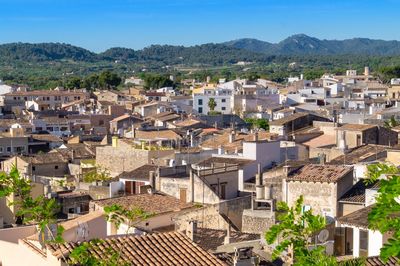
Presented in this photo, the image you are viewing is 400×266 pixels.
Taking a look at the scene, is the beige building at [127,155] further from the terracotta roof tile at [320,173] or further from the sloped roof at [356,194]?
the sloped roof at [356,194]

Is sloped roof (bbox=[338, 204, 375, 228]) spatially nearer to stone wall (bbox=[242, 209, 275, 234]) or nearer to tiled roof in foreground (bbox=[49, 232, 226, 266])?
stone wall (bbox=[242, 209, 275, 234])

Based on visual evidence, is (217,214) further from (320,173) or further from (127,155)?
(127,155)

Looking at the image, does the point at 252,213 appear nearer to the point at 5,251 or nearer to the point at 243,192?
the point at 243,192

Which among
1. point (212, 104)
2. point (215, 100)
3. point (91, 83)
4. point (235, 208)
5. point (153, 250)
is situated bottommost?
point (212, 104)

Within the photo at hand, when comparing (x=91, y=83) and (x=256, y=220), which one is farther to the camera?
(x=91, y=83)

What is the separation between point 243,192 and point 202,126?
29.5m

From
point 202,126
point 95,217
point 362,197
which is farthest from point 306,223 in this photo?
point 202,126

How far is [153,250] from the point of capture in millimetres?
10797

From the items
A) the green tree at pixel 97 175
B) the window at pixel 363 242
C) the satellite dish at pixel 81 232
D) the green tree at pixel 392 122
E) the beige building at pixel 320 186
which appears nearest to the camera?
the satellite dish at pixel 81 232

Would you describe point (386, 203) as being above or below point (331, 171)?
above

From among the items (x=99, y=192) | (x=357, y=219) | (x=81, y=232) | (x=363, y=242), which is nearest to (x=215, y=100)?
(x=99, y=192)

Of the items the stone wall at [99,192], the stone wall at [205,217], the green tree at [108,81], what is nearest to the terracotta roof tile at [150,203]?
the stone wall at [205,217]

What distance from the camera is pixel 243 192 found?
2375 centimetres

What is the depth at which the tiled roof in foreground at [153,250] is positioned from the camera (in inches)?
405
